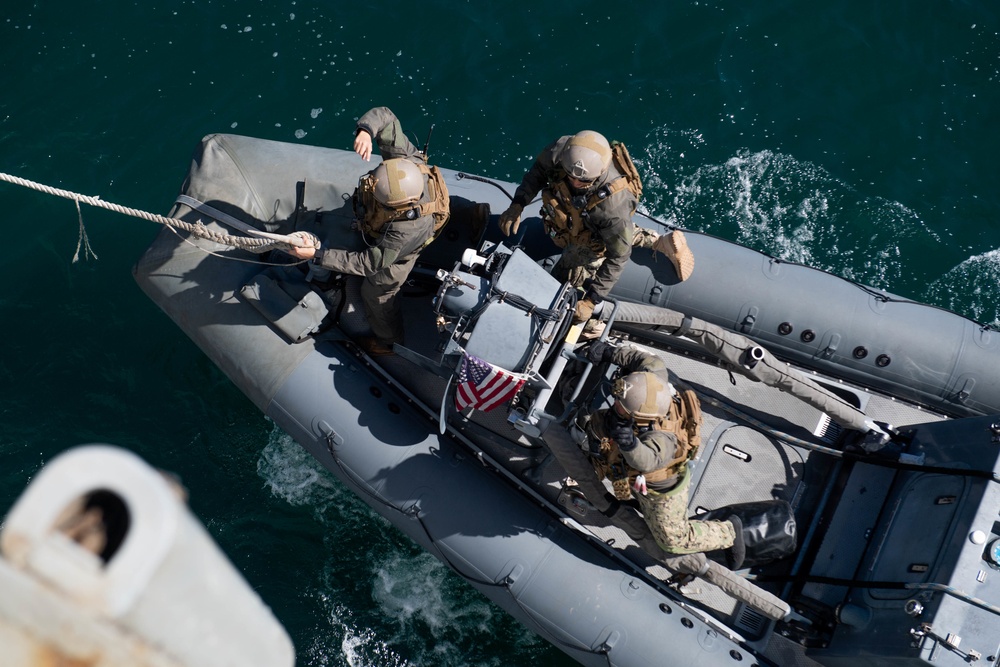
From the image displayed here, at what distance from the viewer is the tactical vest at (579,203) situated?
505cm

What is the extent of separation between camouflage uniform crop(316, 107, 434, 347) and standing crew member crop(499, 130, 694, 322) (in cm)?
72

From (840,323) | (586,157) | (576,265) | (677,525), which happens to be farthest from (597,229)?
(840,323)

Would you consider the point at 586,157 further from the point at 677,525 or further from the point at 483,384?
the point at 677,525

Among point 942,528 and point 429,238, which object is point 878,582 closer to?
point 942,528

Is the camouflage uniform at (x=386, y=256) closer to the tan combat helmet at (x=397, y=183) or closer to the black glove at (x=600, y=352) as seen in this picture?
the tan combat helmet at (x=397, y=183)

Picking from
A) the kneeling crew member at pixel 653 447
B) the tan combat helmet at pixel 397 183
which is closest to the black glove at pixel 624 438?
the kneeling crew member at pixel 653 447

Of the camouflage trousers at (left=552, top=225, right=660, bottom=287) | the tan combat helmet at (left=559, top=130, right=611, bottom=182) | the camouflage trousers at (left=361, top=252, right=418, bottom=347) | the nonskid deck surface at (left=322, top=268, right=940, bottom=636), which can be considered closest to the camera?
the tan combat helmet at (left=559, top=130, right=611, bottom=182)

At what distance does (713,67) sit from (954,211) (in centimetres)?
258

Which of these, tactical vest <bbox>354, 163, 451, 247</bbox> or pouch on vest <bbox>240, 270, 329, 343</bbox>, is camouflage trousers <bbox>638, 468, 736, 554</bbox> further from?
pouch on vest <bbox>240, 270, 329, 343</bbox>

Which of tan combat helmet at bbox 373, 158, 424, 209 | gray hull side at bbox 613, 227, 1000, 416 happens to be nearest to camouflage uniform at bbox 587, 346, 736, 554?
gray hull side at bbox 613, 227, 1000, 416

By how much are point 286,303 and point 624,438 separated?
8.23 feet

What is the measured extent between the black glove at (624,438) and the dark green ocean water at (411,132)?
2.78 meters

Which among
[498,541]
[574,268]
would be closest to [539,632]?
[498,541]

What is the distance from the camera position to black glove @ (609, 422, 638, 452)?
4500mm
